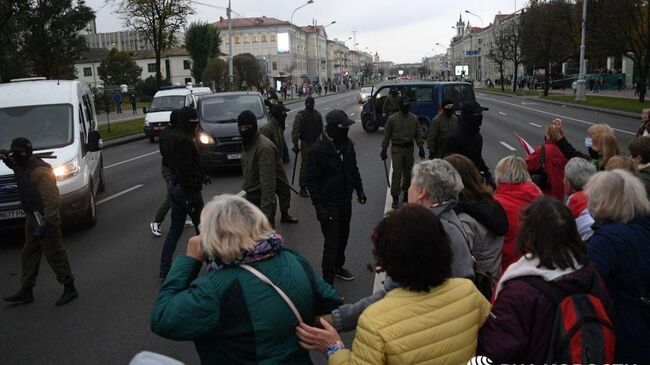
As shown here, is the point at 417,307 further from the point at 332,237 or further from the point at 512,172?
the point at 332,237

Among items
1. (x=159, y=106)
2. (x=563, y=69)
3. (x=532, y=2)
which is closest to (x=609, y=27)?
(x=532, y=2)

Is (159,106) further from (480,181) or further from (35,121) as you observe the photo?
(480,181)

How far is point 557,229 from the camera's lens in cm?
259

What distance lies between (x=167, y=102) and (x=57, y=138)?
1640 cm

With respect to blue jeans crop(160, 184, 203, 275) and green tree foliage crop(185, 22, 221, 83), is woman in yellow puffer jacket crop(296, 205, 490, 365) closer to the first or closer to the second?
blue jeans crop(160, 184, 203, 275)

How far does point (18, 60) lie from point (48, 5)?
6.38 m

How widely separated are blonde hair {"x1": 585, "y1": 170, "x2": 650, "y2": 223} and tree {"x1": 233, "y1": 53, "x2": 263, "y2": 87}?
205 feet

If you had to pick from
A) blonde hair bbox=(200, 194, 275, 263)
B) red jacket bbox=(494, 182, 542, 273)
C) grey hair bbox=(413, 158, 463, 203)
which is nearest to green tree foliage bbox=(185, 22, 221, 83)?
red jacket bbox=(494, 182, 542, 273)

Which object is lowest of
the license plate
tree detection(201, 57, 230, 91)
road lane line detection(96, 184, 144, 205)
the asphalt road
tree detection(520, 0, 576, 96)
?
the asphalt road

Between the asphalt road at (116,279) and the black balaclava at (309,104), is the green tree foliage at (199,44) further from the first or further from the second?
the black balaclava at (309,104)

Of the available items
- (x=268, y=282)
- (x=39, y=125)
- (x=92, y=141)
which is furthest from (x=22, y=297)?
(x=268, y=282)

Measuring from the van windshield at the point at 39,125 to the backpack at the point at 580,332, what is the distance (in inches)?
349

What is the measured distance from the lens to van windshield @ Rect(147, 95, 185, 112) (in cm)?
2515

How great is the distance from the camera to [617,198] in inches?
128
